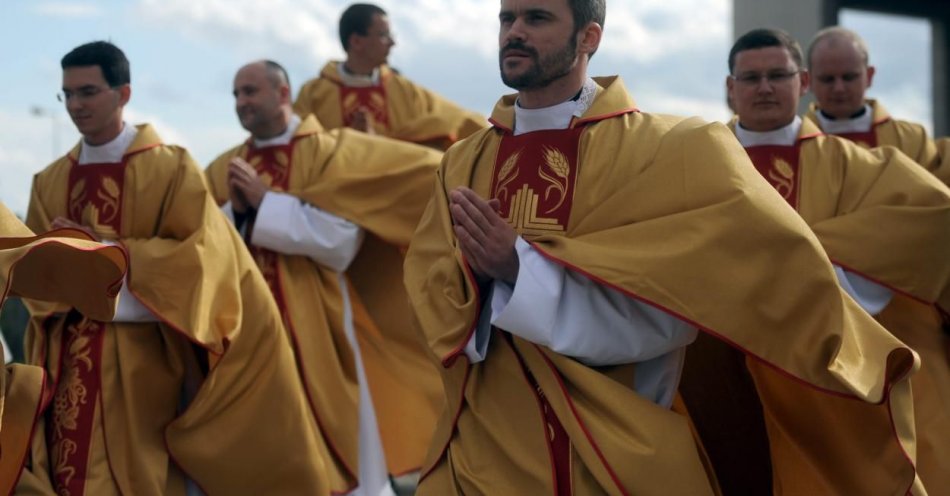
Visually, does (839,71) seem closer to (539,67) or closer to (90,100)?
(539,67)

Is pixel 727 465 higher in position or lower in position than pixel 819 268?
lower

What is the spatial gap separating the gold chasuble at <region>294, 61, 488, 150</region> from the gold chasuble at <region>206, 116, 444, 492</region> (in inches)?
52.5

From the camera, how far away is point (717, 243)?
3.70m

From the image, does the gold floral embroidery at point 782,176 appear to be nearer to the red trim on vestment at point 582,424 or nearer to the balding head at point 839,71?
the balding head at point 839,71

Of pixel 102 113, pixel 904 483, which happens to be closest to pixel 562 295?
pixel 904 483

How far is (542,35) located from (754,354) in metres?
1.05

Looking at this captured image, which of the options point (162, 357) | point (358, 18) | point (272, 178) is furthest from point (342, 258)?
point (358, 18)

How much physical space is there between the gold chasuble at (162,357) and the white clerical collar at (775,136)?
2.10 meters

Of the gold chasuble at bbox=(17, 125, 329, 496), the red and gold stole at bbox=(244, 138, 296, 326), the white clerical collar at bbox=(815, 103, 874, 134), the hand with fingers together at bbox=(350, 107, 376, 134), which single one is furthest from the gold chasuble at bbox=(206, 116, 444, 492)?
the white clerical collar at bbox=(815, 103, 874, 134)

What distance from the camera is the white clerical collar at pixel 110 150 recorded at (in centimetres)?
583

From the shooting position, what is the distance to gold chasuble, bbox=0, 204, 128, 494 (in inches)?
177

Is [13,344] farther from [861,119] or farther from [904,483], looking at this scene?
[904,483]

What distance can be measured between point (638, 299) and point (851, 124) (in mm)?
3269

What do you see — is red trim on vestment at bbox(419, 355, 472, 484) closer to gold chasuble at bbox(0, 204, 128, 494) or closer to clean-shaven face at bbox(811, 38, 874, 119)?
gold chasuble at bbox(0, 204, 128, 494)
